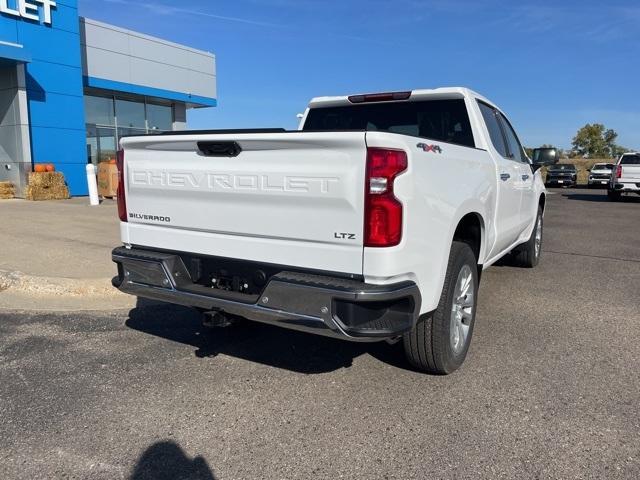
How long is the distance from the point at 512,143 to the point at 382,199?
366 cm

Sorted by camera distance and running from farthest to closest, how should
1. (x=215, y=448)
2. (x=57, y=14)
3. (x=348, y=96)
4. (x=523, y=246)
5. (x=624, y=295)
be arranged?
(x=57, y=14) → (x=523, y=246) → (x=624, y=295) → (x=348, y=96) → (x=215, y=448)


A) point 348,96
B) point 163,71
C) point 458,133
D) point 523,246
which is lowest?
point 523,246

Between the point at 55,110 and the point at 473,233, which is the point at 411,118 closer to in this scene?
the point at 473,233

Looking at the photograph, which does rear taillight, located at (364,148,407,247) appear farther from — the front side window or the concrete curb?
the concrete curb

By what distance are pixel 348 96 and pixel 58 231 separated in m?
6.50

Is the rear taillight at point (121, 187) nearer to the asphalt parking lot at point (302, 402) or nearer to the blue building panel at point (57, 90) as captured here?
the asphalt parking lot at point (302, 402)

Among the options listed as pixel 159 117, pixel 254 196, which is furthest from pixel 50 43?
pixel 254 196

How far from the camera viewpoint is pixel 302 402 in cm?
339

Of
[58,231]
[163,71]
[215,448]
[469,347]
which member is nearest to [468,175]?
[469,347]

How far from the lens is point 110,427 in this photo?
3086mm

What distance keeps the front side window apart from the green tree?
3394 inches

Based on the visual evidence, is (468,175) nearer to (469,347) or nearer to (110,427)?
(469,347)

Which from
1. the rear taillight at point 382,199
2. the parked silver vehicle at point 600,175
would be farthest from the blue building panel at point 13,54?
the parked silver vehicle at point 600,175

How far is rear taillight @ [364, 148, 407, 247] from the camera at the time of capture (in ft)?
9.19
